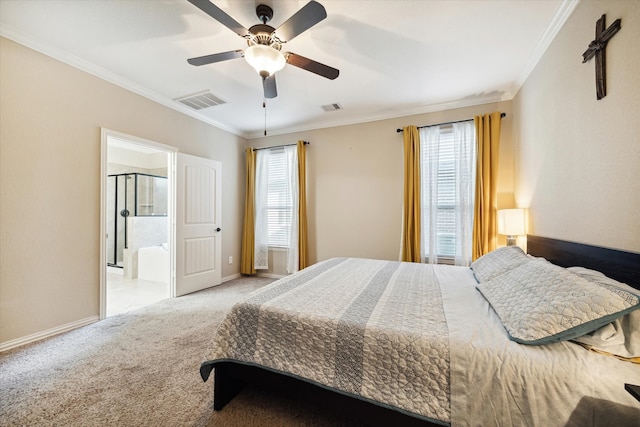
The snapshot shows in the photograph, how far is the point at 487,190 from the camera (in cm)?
300

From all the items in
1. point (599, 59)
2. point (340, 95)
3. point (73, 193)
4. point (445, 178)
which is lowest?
point (73, 193)

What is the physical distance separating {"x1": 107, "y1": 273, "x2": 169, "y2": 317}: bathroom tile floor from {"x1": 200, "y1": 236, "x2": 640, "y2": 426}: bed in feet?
7.99

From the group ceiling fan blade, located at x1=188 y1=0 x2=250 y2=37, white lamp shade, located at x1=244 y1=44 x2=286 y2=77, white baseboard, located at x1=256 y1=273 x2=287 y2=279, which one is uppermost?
ceiling fan blade, located at x1=188 y1=0 x2=250 y2=37

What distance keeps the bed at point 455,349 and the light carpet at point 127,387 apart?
22cm

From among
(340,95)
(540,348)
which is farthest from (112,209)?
(540,348)

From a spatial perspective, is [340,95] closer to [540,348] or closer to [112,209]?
[540,348]

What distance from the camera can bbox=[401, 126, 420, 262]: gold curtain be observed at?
10.8 ft

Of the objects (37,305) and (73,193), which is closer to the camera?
(37,305)

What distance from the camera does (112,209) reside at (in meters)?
5.14

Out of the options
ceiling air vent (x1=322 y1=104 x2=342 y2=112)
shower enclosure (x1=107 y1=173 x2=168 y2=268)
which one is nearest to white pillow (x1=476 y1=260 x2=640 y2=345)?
ceiling air vent (x1=322 y1=104 x2=342 y2=112)

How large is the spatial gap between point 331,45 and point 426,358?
244cm

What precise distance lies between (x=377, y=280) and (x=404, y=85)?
2314mm

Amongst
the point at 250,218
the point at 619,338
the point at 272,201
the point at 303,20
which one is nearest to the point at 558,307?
the point at 619,338

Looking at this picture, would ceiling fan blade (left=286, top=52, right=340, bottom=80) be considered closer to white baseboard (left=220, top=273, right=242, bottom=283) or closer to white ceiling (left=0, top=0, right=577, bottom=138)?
white ceiling (left=0, top=0, right=577, bottom=138)
